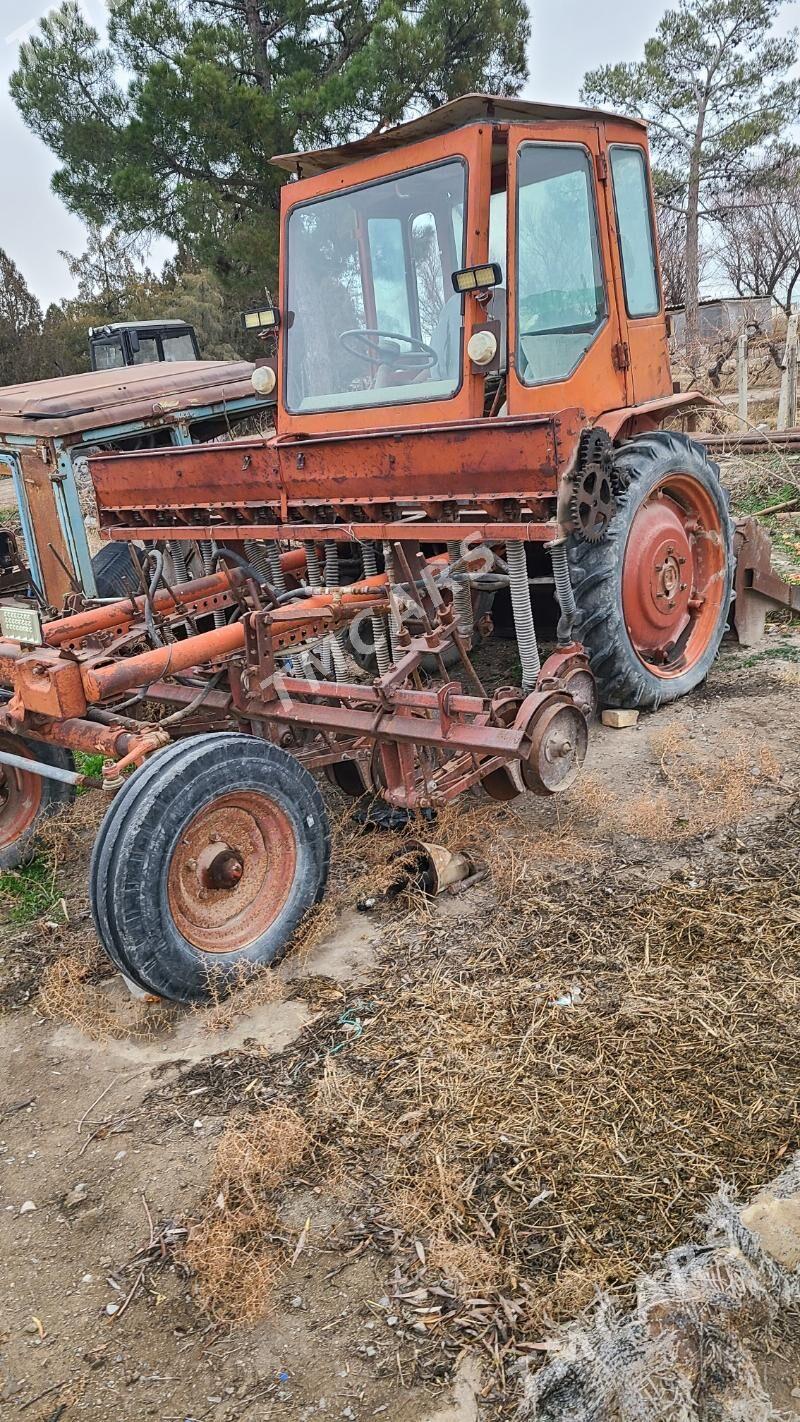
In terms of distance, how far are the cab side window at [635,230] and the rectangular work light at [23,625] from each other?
3245 millimetres

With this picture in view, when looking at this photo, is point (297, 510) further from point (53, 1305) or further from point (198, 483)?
point (53, 1305)

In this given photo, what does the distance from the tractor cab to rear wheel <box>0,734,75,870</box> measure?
2117 millimetres

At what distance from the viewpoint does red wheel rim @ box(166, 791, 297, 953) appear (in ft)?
11.1

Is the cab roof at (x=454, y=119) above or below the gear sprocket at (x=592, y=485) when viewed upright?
above

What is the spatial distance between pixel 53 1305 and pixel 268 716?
6.96ft

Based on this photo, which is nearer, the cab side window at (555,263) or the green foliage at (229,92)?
the cab side window at (555,263)

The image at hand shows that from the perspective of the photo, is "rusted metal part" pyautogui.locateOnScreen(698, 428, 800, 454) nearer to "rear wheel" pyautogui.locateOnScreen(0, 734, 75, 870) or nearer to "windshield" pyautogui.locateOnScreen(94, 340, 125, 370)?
"windshield" pyautogui.locateOnScreen(94, 340, 125, 370)

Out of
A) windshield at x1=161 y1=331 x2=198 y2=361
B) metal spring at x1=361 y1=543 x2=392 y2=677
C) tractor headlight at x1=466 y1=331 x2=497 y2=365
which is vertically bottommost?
metal spring at x1=361 y1=543 x2=392 y2=677

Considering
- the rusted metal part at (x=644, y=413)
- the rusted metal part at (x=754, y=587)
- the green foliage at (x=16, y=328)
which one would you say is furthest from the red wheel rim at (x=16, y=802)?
the green foliage at (x=16, y=328)

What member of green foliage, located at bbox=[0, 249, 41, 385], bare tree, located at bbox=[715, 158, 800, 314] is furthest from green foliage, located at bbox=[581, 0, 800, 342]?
green foliage, located at bbox=[0, 249, 41, 385]

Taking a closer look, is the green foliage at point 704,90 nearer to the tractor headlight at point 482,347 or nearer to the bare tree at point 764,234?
the bare tree at point 764,234

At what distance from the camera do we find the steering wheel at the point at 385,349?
198 inches

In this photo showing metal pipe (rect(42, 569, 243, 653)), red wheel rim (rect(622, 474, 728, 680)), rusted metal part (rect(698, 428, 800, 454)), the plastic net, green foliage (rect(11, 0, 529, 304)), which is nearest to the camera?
the plastic net

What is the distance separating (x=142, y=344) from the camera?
1262cm
